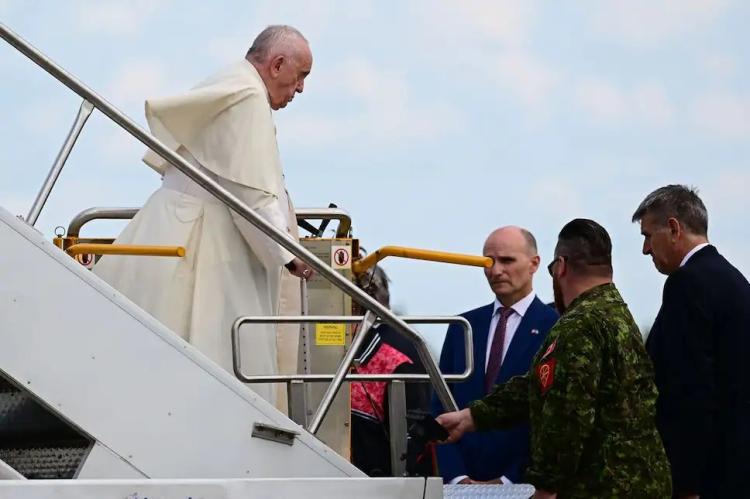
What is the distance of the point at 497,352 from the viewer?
705cm

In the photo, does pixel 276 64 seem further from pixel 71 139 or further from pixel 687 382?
pixel 687 382

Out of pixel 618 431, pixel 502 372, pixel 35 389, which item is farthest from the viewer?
pixel 502 372

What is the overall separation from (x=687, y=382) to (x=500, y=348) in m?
1.33

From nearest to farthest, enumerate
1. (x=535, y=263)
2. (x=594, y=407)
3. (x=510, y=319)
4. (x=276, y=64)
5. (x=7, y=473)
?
(x=7, y=473)
(x=594, y=407)
(x=276, y=64)
(x=510, y=319)
(x=535, y=263)

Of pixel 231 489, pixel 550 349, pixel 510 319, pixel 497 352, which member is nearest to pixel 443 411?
pixel 497 352

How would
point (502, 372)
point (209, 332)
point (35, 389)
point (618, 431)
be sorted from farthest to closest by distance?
point (502, 372), point (209, 332), point (618, 431), point (35, 389)

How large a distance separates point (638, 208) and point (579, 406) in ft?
5.03

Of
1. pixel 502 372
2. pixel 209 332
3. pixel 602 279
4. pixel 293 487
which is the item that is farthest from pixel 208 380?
pixel 502 372

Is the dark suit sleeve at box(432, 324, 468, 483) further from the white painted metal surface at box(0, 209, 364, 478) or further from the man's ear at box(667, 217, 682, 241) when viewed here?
the white painted metal surface at box(0, 209, 364, 478)

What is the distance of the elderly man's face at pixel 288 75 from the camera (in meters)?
6.91

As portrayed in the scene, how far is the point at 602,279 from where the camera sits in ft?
18.5

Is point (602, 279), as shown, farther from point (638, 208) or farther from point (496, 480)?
point (496, 480)

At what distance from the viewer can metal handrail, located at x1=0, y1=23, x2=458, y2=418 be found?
5.25 metres

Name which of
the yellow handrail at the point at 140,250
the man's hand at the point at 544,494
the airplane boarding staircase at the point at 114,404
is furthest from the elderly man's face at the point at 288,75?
the man's hand at the point at 544,494
